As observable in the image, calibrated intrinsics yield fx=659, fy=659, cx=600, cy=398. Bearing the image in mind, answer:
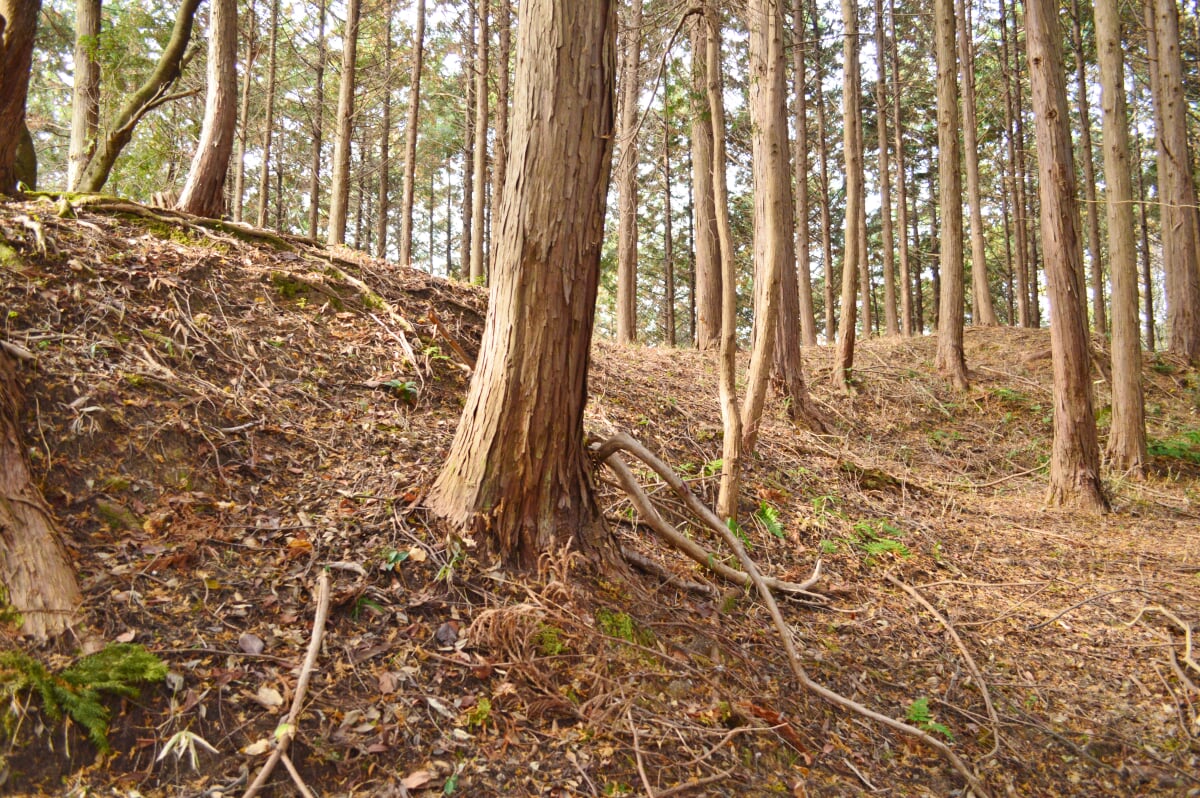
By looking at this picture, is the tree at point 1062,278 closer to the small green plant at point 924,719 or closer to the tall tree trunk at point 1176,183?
the small green plant at point 924,719

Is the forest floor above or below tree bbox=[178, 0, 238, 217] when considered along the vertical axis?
below

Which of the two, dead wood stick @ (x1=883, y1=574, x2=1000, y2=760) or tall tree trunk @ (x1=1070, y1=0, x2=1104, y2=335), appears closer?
dead wood stick @ (x1=883, y1=574, x2=1000, y2=760)

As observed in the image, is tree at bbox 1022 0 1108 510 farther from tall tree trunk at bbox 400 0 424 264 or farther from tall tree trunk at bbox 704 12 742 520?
tall tree trunk at bbox 400 0 424 264

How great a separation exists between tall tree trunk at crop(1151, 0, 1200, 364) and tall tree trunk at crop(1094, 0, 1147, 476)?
419 centimetres

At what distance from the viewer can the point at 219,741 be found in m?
2.23

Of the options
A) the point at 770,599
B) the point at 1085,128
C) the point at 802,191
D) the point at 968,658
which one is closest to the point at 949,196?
the point at 802,191

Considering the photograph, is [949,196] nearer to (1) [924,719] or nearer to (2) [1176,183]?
(2) [1176,183]

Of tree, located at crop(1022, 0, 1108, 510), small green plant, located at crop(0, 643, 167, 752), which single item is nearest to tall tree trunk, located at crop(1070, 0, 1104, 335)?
tree, located at crop(1022, 0, 1108, 510)

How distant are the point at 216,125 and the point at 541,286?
4.65 m

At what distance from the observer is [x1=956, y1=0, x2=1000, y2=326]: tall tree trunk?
14047mm

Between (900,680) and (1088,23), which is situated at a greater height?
(1088,23)

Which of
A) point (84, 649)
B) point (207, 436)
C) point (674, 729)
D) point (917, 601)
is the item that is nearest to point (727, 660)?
point (674, 729)

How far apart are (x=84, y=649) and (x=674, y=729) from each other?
2240mm

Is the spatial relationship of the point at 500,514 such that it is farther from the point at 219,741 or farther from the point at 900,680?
the point at 900,680
